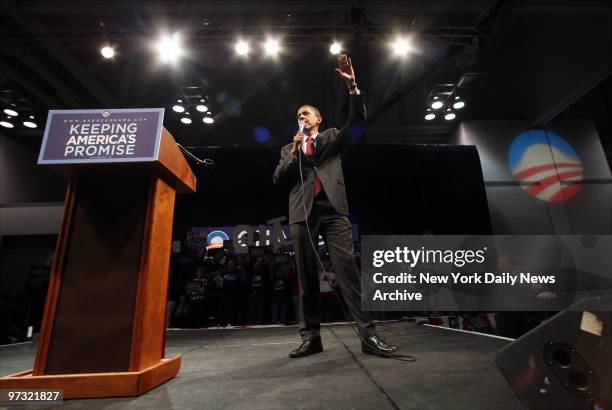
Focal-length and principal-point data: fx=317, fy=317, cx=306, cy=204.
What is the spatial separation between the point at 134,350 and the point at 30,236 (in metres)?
7.93

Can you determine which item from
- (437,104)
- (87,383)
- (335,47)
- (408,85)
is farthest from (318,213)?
(437,104)

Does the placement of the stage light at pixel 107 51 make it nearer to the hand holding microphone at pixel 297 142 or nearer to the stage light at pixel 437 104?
the hand holding microphone at pixel 297 142

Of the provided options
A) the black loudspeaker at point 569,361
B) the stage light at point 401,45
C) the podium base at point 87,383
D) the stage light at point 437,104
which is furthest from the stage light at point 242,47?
the black loudspeaker at point 569,361

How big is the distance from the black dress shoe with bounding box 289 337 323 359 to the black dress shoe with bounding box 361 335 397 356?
24 cm

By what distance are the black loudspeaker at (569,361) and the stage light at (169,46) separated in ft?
16.0

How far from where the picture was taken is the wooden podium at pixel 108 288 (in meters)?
1.03

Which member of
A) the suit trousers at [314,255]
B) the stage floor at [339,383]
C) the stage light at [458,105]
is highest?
the stage light at [458,105]

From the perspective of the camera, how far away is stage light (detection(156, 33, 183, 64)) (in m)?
4.22

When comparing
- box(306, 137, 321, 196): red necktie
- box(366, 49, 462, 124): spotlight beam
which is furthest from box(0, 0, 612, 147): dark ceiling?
box(306, 137, 321, 196): red necktie

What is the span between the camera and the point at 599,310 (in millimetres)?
591

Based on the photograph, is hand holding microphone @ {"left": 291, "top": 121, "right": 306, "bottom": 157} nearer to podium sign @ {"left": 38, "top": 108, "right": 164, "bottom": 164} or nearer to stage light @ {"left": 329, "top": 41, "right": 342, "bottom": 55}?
podium sign @ {"left": 38, "top": 108, "right": 164, "bottom": 164}

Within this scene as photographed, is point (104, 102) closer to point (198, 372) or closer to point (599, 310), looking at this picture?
point (198, 372)

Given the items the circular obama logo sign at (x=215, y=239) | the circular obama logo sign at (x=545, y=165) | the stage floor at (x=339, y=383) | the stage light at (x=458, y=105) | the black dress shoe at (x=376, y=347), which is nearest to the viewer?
the stage floor at (x=339, y=383)

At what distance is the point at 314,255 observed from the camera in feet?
5.53
